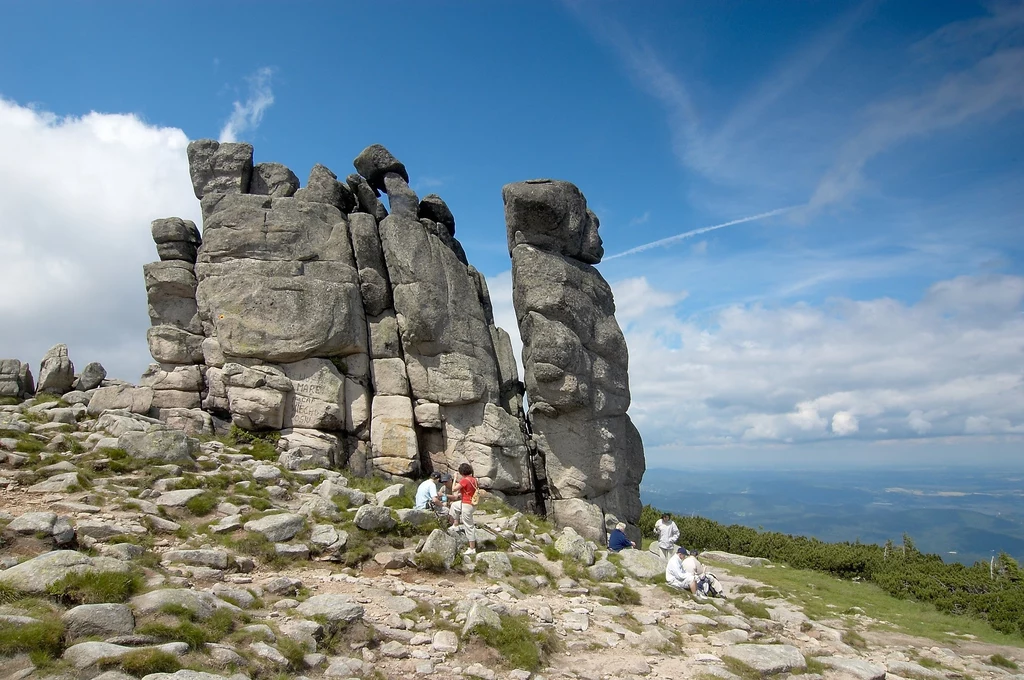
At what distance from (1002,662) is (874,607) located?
6.51 meters

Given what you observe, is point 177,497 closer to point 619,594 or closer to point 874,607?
point 619,594

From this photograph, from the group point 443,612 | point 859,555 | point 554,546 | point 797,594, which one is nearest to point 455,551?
point 443,612

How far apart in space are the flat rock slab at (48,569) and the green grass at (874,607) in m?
21.5

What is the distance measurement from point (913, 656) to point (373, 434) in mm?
24794

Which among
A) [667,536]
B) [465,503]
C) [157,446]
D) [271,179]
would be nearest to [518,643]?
[465,503]

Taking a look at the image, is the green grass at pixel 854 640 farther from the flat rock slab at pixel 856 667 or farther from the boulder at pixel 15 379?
the boulder at pixel 15 379

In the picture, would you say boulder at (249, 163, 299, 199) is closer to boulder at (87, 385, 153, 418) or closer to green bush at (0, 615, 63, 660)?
boulder at (87, 385, 153, 418)

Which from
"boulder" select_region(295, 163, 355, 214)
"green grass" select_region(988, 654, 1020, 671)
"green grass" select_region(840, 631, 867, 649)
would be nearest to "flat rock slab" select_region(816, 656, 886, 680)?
"green grass" select_region(840, 631, 867, 649)

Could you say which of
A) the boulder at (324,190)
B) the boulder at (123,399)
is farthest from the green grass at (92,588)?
the boulder at (324,190)

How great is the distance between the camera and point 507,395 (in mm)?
37594

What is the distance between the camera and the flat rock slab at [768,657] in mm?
14915

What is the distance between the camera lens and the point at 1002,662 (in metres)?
18.5

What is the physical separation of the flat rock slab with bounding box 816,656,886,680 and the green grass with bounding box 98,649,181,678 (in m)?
15.3

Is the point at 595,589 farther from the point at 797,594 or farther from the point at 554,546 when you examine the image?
the point at 797,594
